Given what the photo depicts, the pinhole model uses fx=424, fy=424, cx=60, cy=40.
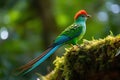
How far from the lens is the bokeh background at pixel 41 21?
7.40 m

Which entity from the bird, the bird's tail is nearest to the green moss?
the bird's tail

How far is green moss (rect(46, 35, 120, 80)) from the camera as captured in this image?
2770mm

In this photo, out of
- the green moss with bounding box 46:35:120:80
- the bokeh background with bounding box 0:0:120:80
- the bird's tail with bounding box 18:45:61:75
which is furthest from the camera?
the bokeh background with bounding box 0:0:120:80

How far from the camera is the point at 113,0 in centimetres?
790

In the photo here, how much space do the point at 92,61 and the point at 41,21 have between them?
16.1 feet

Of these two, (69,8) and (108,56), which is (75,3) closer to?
(69,8)

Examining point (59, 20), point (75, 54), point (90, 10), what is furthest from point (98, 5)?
point (75, 54)

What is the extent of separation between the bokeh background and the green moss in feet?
12.0

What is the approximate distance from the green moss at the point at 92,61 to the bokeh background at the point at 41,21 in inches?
144

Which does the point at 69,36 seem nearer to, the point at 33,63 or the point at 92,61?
the point at 33,63

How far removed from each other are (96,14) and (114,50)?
5.69 meters

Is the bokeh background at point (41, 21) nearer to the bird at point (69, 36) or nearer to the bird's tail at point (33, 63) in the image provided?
the bird at point (69, 36)

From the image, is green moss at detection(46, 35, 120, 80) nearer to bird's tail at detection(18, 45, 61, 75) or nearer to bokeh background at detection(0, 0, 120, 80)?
bird's tail at detection(18, 45, 61, 75)

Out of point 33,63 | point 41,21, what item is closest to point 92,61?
point 33,63
